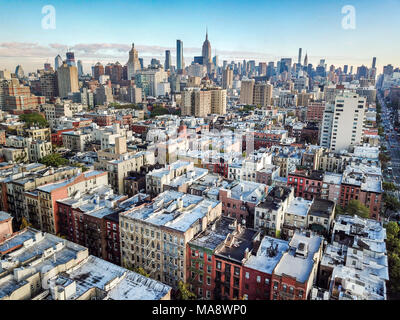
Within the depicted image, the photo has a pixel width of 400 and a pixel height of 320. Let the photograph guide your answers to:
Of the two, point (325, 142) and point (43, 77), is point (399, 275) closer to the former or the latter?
point (325, 142)

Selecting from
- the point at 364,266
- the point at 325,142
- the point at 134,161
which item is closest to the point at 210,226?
the point at 364,266

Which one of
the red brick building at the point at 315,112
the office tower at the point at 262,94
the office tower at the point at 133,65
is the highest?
the office tower at the point at 133,65

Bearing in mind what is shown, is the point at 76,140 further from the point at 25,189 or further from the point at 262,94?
the point at 262,94

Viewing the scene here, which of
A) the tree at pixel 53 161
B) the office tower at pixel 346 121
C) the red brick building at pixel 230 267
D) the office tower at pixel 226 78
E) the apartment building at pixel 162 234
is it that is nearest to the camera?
the red brick building at pixel 230 267

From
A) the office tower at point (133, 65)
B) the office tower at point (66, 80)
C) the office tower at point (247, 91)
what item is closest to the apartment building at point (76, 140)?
the office tower at point (66, 80)

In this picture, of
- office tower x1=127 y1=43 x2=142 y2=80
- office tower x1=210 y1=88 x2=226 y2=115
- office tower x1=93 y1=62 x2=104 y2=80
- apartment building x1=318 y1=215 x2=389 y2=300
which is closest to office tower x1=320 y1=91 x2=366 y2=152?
apartment building x1=318 y1=215 x2=389 y2=300

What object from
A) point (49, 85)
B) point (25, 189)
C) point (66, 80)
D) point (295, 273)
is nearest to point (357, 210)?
point (295, 273)

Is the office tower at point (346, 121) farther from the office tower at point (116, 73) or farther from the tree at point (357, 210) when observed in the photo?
the office tower at point (116, 73)
